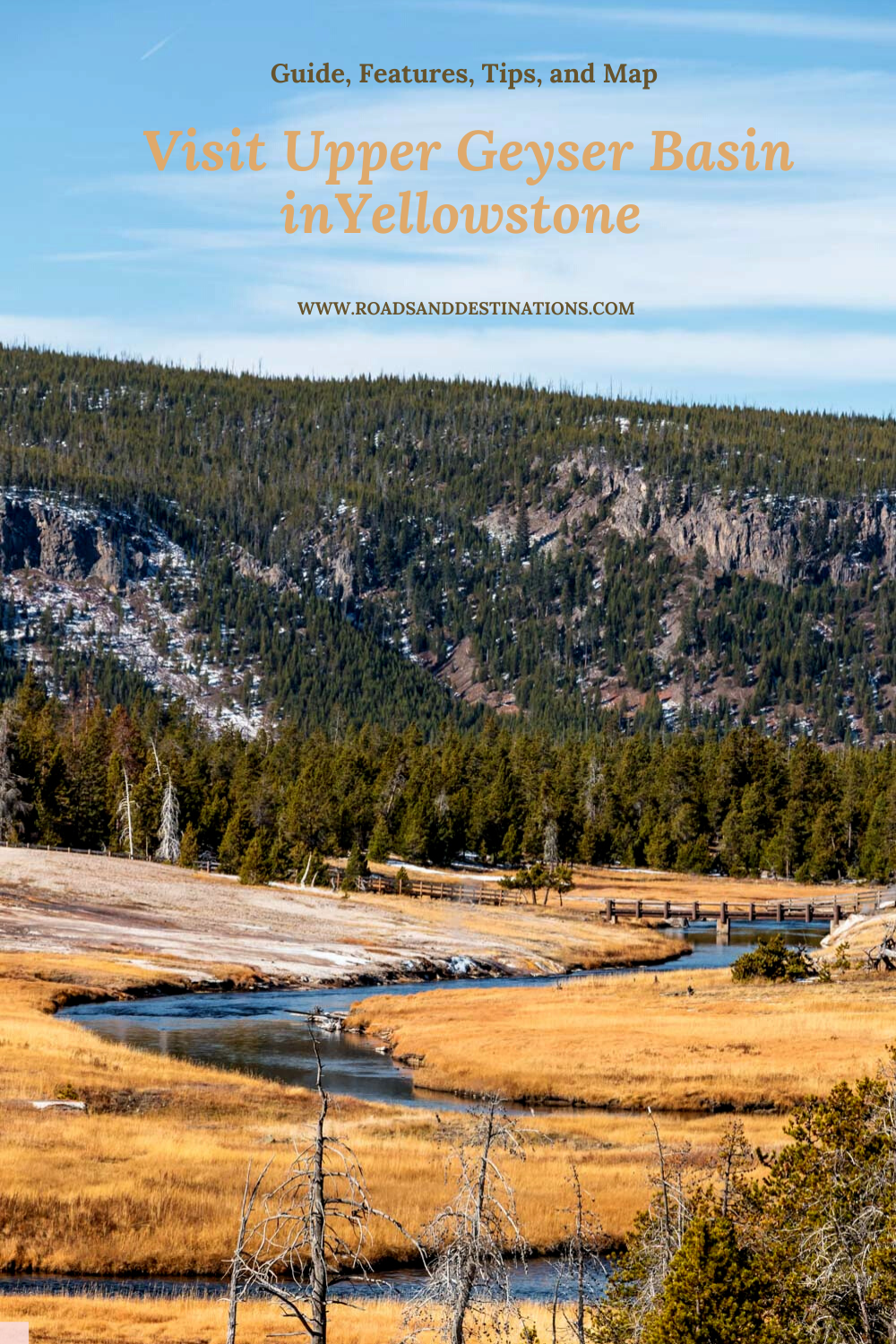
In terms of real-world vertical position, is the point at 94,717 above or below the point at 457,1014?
above

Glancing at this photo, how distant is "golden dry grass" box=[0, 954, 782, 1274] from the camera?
3275 centimetres

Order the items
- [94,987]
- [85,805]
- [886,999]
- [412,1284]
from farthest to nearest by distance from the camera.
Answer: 1. [85,805]
2. [94,987]
3. [886,999]
4. [412,1284]

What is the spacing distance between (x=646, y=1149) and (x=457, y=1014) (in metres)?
24.9

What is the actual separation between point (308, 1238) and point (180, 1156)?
963 inches

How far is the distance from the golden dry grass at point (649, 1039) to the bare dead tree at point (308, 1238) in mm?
14584

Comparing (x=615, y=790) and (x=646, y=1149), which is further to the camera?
(x=615, y=790)

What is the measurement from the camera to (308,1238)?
14.8 meters

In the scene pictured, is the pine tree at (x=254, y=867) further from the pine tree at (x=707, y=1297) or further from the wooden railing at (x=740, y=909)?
the pine tree at (x=707, y=1297)

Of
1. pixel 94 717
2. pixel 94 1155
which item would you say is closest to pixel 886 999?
pixel 94 1155

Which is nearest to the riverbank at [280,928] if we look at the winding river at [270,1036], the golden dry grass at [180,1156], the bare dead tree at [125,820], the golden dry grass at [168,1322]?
the winding river at [270,1036]

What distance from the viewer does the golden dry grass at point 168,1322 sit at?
2619cm

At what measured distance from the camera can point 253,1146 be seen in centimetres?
3991

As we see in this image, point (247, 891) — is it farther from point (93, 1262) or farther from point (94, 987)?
point (93, 1262)

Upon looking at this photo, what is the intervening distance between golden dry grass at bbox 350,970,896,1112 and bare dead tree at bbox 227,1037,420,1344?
1458 centimetres
